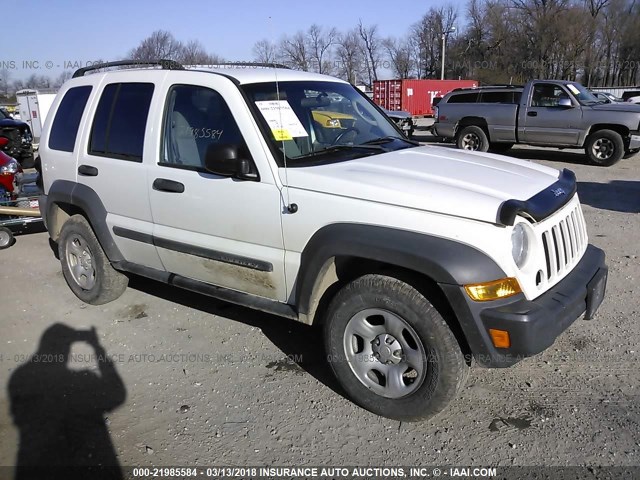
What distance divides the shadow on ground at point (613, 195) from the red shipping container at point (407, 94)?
24842 millimetres

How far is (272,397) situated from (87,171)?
2.50 m

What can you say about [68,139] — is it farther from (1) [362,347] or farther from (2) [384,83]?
(2) [384,83]

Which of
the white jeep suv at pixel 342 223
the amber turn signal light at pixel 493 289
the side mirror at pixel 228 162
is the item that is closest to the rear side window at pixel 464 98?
the white jeep suv at pixel 342 223

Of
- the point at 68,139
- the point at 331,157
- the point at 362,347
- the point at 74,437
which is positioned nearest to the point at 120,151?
the point at 68,139

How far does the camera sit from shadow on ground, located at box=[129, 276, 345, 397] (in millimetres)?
3859

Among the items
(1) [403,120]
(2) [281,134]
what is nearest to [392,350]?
(2) [281,134]

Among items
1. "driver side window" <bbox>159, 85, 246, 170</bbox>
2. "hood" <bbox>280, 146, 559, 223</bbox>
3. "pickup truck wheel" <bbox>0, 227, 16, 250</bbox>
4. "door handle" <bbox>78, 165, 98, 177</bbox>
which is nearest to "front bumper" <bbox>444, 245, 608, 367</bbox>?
"hood" <bbox>280, 146, 559, 223</bbox>

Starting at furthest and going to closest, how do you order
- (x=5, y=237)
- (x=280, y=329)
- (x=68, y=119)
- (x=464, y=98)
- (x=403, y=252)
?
(x=464, y=98) → (x=5, y=237) → (x=68, y=119) → (x=280, y=329) → (x=403, y=252)

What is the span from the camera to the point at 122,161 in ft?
13.8

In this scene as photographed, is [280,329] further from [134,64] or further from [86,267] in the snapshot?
[134,64]

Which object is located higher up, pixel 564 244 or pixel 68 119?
pixel 68 119

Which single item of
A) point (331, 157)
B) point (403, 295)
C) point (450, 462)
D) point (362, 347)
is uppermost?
point (331, 157)

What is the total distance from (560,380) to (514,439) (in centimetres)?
77

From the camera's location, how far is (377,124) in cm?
425
